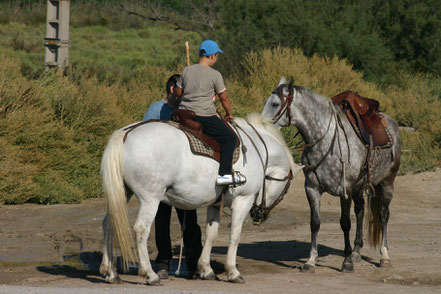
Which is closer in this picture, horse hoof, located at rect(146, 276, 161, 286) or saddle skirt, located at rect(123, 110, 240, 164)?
horse hoof, located at rect(146, 276, 161, 286)

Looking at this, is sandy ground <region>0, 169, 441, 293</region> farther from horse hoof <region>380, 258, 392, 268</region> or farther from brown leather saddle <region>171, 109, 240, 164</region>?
brown leather saddle <region>171, 109, 240, 164</region>

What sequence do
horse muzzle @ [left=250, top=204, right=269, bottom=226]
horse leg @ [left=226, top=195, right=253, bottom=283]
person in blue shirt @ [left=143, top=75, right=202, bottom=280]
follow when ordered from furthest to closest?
horse muzzle @ [left=250, top=204, right=269, bottom=226] → person in blue shirt @ [left=143, top=75, right=202, bottom=280] → horse leg @ [left=226, top=195, right=253, bottom=283]

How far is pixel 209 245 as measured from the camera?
296 inches

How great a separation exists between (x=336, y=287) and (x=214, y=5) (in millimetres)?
23800

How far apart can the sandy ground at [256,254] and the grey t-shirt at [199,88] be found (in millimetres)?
1790

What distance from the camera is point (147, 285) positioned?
22.5 feet

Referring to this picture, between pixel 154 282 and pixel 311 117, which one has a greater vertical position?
pixel 311 117

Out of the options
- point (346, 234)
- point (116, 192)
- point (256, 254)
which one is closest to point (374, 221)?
point (346, 234)

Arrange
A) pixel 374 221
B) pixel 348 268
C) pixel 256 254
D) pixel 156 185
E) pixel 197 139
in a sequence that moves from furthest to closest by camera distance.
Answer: pixel 374 221 → pixel 256 254 → pixel 348 268 → pixel 197 139 → pixel 156 185

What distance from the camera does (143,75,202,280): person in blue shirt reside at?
301 inches

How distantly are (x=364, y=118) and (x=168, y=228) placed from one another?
10.0 ft

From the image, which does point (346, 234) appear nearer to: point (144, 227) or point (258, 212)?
point (258, 212)

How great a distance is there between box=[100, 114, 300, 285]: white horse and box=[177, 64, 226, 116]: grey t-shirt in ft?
1.36

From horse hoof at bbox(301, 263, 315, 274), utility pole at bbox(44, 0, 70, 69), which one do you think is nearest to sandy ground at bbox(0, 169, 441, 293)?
horse hoof at bbox(301, 263, 315, 274)
